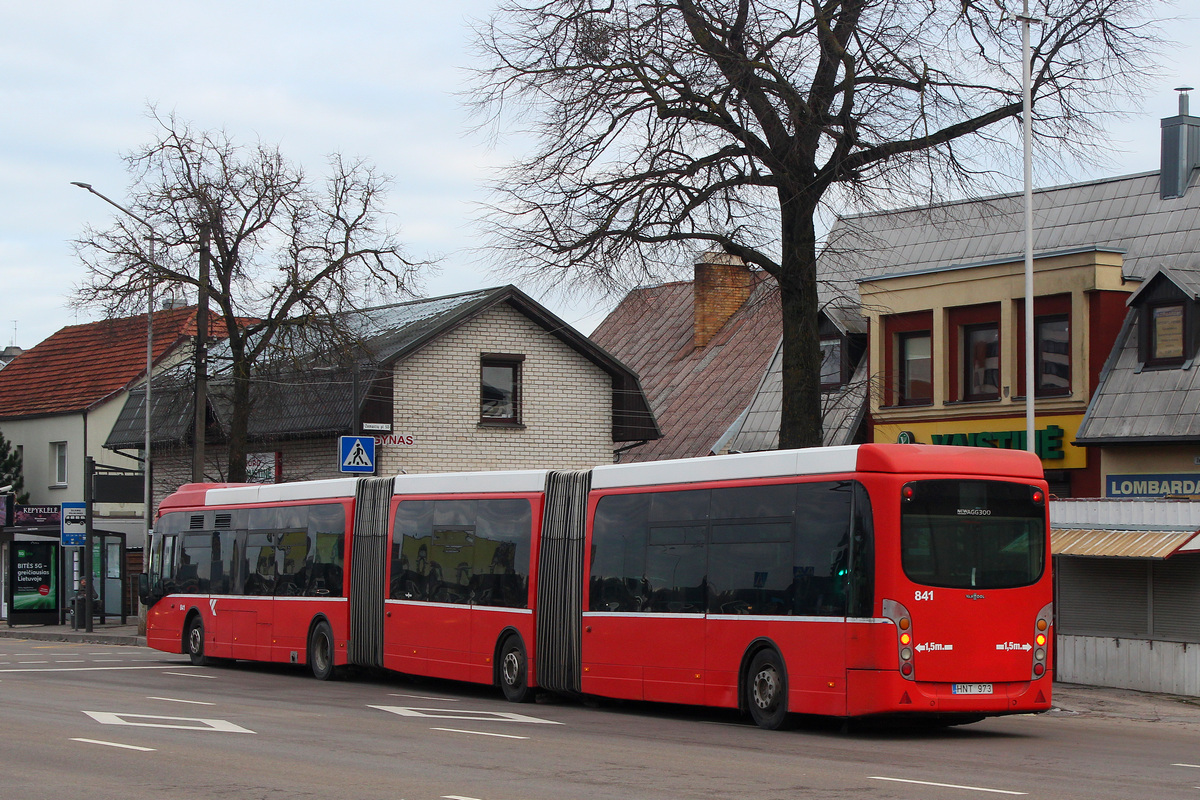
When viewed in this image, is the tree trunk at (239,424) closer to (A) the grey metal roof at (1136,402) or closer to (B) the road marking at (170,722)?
(B) the road marking at (170,722)

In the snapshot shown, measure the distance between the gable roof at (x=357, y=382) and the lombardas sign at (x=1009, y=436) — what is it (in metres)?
9.38

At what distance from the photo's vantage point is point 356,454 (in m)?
30.0

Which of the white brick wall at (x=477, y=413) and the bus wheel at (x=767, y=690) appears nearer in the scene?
the bus wheel at (x=767, y=690)

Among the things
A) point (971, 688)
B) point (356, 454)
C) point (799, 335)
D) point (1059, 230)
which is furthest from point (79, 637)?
point (971, 688)

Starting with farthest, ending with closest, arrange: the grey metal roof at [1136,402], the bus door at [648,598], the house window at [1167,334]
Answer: the house window at [1167,334] < the grey metal roof at [1136,402] < the bus door at [648,598]

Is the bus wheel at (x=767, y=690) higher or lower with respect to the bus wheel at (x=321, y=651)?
higher

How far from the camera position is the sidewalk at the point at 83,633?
3697 cm

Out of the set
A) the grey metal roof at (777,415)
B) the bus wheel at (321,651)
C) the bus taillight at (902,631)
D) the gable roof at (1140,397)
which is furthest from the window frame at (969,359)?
the bus taillight at (902,631)

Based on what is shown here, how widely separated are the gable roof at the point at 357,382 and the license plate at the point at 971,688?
19707 millimetres

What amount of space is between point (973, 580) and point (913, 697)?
141 cm

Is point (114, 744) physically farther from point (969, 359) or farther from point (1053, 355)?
point (969, 359)

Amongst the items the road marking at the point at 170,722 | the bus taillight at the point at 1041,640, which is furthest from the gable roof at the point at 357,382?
the bus taillight at the point at 1041,640

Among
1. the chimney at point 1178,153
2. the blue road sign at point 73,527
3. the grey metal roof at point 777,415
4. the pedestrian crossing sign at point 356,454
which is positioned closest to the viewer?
the chimney at point 1178,153

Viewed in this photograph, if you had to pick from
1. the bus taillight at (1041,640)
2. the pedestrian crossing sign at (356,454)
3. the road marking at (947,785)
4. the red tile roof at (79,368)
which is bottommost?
the road marking at (947,785)
